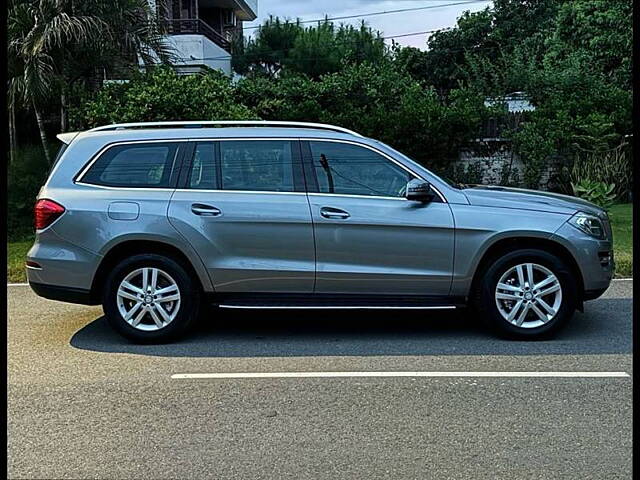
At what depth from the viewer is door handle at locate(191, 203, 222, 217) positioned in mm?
6812

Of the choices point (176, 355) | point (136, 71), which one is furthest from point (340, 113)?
point (176, 355)

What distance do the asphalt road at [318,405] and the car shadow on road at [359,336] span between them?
25mm

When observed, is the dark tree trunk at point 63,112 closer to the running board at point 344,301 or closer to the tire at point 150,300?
the tire at point 150,300

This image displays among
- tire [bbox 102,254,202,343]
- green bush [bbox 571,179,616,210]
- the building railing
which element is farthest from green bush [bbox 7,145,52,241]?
green bush [bbox 571,179,616,210]

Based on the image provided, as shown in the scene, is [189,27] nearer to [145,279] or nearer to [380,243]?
[145,279]

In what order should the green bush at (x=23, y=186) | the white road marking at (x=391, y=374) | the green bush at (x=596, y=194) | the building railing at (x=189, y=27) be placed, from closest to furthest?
the white road marking at (x=391, y=374) → the green bush at (x=596, y=194) → the green bush at (x=23, y=186) → the building railing at (x=189, y=27)

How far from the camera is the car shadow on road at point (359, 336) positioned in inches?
261

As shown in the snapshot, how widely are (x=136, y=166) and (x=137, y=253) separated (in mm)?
757

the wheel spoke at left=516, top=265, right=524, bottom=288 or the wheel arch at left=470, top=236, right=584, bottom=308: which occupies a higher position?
the wheel arch at left=470, top=236, right=584, bottom=308

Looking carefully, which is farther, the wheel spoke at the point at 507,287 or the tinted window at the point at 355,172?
the tinted window at the point at 355,172

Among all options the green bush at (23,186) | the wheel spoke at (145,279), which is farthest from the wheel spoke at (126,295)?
the green bush at (23,186)

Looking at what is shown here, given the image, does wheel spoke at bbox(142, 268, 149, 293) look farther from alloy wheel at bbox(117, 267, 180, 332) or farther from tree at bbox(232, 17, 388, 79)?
tree at bbox(232, 17, 388, 79)

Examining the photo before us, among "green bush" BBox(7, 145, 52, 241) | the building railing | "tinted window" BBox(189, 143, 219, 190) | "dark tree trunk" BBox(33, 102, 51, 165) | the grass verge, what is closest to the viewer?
"tinted window" BBox(189, 143, 219, 190)

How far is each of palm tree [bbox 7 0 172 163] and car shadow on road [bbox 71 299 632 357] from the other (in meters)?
8.34
